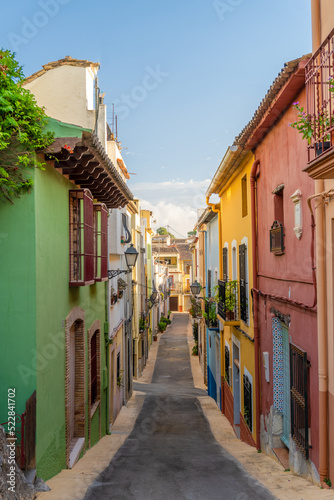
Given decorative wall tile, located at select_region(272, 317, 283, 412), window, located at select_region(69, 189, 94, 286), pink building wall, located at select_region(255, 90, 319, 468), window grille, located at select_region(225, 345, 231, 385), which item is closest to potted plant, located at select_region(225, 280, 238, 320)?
→ pink building wall, located at select_region(255, 90, 319, 468)

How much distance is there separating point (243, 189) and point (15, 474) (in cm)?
869

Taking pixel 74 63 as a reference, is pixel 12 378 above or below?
below

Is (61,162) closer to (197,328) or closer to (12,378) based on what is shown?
(12,378)

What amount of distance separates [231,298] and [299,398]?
5.94m

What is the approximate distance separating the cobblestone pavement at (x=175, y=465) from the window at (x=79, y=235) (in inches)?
132

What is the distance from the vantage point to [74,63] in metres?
11.9

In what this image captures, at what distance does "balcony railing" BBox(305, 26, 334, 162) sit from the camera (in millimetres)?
4988

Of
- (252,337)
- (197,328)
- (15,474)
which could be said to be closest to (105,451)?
(252,337)

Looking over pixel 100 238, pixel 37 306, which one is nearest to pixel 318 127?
pixel 37 306

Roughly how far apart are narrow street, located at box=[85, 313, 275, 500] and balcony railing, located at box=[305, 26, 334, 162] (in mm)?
4496

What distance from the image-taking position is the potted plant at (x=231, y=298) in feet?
41.0

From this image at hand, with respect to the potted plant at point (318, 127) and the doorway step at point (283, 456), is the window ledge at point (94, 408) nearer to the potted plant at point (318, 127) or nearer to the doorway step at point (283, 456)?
the doorway step at point (283, 456)

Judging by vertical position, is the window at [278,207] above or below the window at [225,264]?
above

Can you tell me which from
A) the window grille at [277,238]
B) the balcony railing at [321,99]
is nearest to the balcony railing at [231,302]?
the window grille at [277,238]
